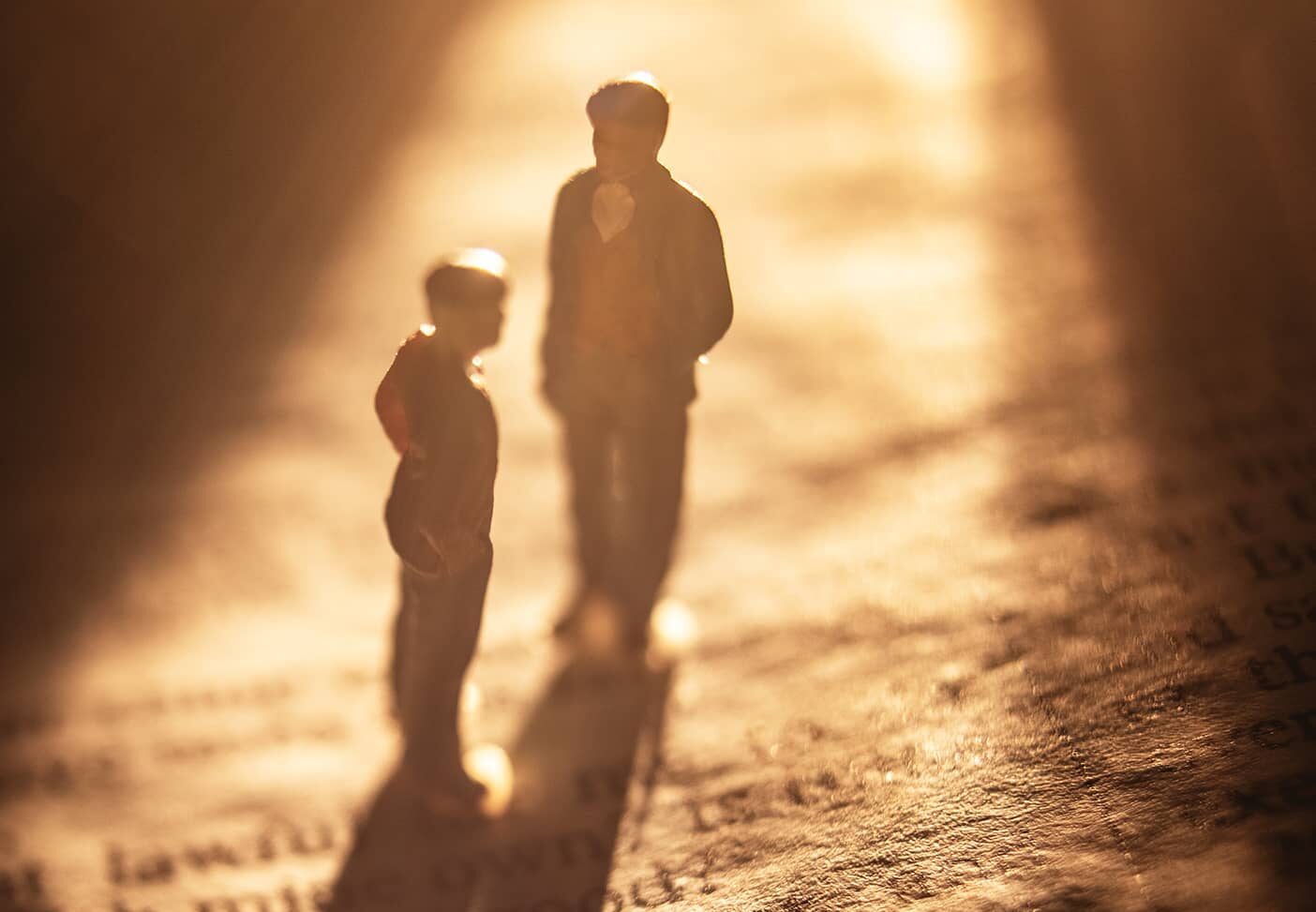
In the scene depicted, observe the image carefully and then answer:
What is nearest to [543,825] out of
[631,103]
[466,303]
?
[466,303]

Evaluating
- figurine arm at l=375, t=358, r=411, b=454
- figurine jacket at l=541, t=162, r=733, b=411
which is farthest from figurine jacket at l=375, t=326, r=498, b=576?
figurine jacket at l=541, t=162, r=733, b=411

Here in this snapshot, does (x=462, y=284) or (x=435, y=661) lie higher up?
(x=462, y=284)

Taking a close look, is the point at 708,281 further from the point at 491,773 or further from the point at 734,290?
the point at 734,290

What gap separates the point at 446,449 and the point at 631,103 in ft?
0.77

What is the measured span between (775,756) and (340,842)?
322 millimetres

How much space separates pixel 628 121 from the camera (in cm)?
87

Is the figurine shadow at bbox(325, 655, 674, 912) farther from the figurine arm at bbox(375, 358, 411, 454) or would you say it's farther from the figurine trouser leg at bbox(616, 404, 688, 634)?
the figurine arm at bbox(375, 358, 411, 454)

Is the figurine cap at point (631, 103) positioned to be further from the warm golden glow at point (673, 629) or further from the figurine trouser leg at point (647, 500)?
the warm golden glow at point (673, 629)

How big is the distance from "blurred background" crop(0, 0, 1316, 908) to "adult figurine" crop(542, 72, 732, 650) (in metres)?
0.11

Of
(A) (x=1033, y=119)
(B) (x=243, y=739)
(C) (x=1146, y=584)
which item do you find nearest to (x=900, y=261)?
(A) (x=1033, y=119)

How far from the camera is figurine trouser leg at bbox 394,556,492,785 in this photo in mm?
931

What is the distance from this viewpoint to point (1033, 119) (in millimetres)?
1589

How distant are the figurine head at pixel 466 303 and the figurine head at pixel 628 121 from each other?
106mm

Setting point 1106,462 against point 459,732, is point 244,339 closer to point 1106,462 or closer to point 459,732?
point 459,732
